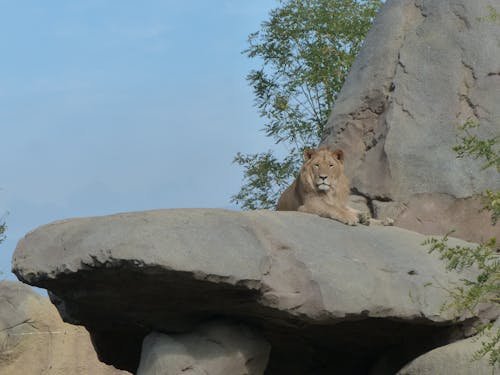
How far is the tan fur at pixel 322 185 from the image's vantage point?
12625 millimetres

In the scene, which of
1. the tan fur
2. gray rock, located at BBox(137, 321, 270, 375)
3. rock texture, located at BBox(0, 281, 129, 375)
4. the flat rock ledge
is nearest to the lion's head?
the tan fur

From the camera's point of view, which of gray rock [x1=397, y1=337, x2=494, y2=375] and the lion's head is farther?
the lion's head

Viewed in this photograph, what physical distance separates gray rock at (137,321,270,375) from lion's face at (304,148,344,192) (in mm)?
2389

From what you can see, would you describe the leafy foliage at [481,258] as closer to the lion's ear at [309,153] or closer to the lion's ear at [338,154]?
the lion's ear at [338,154]

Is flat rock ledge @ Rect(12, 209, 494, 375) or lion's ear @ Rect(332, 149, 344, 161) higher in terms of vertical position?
lion's ear @ Rect(332, 149, 344, 161)

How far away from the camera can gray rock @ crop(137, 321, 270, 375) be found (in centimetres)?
1061

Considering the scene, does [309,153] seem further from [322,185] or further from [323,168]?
[322,185]

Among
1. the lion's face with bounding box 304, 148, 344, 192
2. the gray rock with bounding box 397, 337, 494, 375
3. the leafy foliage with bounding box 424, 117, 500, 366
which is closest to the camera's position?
the leafy foliage with bounding box 424, 117, 500, 366

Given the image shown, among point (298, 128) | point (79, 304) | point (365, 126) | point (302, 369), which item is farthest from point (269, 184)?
point (79, 304)

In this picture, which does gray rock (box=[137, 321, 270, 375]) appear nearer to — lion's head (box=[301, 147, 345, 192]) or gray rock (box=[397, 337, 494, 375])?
gray rock (box=[397, 337, 494, 375])

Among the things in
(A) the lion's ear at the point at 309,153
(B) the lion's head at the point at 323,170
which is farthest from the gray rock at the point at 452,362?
(A) the lion's ear at the point at 309,153

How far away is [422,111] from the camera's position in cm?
1385

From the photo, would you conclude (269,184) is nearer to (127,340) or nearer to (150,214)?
(127,340)

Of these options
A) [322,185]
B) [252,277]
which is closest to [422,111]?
[322,185]
